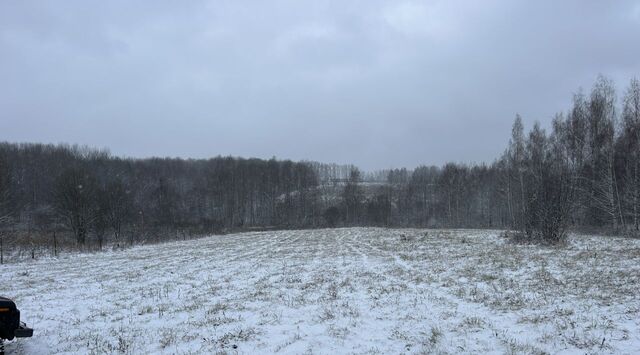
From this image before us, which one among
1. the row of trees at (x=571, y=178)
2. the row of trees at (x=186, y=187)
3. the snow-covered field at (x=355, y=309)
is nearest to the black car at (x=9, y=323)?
the snow-covered field at (x=355, y=309)

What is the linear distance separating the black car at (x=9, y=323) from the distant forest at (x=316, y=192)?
23670 millimetres

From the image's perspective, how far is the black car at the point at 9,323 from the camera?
6.74 m

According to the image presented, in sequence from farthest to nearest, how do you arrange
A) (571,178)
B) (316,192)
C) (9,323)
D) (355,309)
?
(316,192)
(571,178)
(355,309)
(9,323)

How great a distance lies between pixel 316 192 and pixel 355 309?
111 metres

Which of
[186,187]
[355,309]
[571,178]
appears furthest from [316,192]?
[355,309]

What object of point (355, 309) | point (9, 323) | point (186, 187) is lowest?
point (355, 309)

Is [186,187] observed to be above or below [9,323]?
above

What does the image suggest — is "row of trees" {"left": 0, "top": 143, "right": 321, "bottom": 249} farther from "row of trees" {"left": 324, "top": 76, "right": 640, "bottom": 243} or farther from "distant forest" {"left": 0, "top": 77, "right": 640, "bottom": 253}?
"row of trees" {"left": 324, "top": 76, "right": 640, "bottom": 243}

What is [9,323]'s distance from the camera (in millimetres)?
6812

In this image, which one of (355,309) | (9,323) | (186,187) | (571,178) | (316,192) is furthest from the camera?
(186,187)

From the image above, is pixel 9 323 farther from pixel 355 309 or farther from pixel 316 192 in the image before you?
pixel 316 192

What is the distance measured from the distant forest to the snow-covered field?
43.3 feet

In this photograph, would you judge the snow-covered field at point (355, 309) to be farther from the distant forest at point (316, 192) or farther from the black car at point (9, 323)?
the distant forest at point (316, 192)

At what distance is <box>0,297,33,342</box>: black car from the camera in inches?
265
